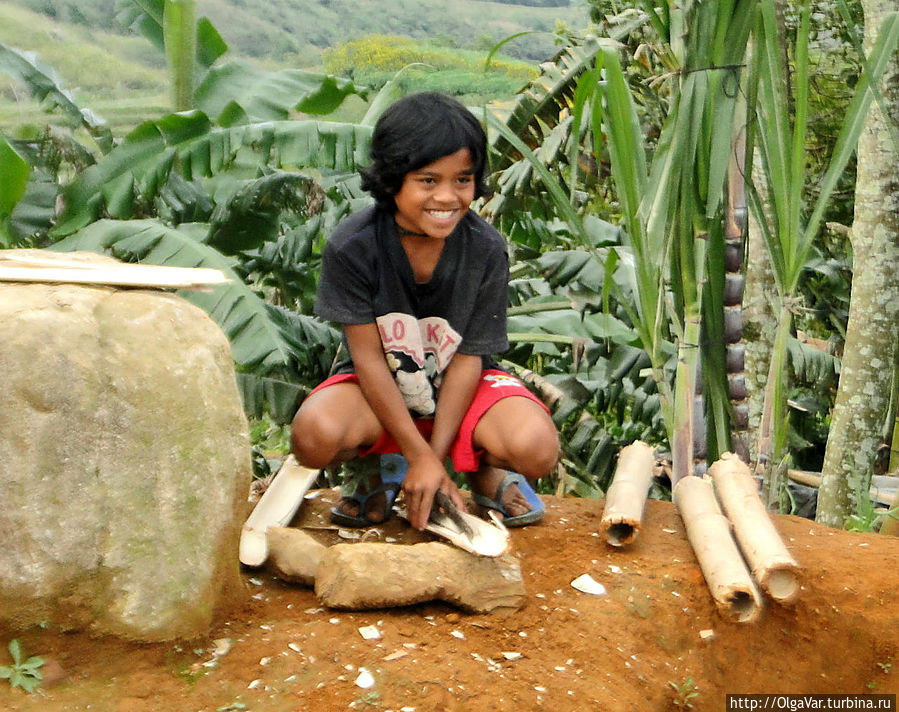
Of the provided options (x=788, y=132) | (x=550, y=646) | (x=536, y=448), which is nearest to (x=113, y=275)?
(x=536, y=448)

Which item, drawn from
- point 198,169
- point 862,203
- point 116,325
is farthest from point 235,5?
point 116,325

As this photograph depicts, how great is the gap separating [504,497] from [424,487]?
500 millimetres

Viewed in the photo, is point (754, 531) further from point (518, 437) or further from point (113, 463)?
point (113, 463)

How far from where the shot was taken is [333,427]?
2.51m

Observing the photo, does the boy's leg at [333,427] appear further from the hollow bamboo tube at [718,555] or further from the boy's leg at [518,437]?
the hollow bamboo tube at [718,555]

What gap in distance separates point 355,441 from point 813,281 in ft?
13.0

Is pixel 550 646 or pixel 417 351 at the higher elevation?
pixel 417 351

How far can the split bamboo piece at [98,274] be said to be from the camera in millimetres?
1987

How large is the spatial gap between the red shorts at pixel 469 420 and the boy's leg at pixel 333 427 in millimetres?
36

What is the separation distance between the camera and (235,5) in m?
15.0

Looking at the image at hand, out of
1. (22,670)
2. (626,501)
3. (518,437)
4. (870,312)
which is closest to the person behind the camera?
(22,670)

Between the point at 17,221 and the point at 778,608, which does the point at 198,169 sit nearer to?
the point at 17,221

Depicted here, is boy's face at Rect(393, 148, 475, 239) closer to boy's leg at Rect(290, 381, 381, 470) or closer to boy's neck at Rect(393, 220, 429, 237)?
boy's neck at Rect(393, 220, 429, 237)

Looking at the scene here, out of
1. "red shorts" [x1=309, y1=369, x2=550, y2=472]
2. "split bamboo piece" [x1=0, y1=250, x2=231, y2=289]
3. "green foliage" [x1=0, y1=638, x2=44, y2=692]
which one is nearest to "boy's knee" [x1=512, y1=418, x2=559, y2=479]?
"red shorts" [x1=309, y1=369, x2=550, y2=472]
